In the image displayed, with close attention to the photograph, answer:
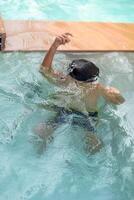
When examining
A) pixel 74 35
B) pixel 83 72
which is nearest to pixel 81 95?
pixel 83 72

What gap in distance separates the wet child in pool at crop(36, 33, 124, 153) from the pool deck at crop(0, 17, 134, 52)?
1.18 m

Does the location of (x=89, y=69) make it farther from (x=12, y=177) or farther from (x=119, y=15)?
(x=119, y=15)

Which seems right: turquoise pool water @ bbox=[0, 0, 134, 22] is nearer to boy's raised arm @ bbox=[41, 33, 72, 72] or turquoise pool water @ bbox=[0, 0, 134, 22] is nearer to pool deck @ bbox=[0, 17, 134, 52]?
pool deck @ bbox=[0, 17, 134, 52]

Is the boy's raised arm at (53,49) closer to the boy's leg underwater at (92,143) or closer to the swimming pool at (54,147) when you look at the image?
the swimming pool at (54,147)

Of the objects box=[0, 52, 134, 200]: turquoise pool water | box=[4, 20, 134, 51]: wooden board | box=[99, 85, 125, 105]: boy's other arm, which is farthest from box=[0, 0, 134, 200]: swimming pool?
box=[99, 85, 125, 105]: boy's other arm

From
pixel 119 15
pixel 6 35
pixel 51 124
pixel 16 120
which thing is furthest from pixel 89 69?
pixel 119 15

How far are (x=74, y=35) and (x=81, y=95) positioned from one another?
1.87 m

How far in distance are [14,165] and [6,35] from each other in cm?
197

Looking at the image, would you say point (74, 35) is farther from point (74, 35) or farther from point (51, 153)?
point (51, 153)

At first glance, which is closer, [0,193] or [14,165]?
[0,193]

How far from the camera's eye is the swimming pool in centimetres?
301

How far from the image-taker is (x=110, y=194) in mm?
3016

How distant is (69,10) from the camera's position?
6.80 m

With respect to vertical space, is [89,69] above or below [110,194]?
above
